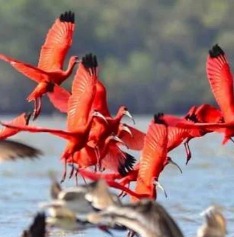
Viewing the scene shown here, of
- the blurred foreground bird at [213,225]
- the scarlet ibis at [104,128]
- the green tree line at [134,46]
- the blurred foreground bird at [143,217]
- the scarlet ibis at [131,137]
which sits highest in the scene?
the green tree line at [134,46]

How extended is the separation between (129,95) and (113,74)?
1604 millimetres

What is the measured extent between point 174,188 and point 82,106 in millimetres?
4558

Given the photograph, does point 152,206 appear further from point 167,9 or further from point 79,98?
point 167,9

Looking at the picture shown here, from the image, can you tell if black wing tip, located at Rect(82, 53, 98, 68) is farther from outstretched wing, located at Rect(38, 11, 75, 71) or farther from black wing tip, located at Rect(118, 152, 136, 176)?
black wing tip, located at Rect(118, 152, 136, 176)

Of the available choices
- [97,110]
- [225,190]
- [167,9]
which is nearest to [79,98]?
[97,110]

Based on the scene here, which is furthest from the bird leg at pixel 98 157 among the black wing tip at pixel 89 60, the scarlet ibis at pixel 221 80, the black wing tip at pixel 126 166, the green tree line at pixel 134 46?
the green tree line at pixel 134 46

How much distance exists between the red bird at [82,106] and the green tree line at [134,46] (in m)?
20.4

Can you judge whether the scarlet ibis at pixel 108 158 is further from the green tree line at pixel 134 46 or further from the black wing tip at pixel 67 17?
the green tree line at pixel 134 46

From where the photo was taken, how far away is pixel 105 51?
3156 centimetres

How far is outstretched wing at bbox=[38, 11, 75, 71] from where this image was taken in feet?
27.3

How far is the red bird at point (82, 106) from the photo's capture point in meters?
7.84

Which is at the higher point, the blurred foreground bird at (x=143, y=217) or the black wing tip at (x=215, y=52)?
the black wing tip at (x=215, y=52)

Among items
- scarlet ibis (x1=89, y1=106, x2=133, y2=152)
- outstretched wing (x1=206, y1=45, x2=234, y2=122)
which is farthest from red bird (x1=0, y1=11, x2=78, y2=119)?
outstretched wing (x1=206, y1=45, x2=234, y2=122)

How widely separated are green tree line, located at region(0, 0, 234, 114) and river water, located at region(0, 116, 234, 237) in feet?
41.4
